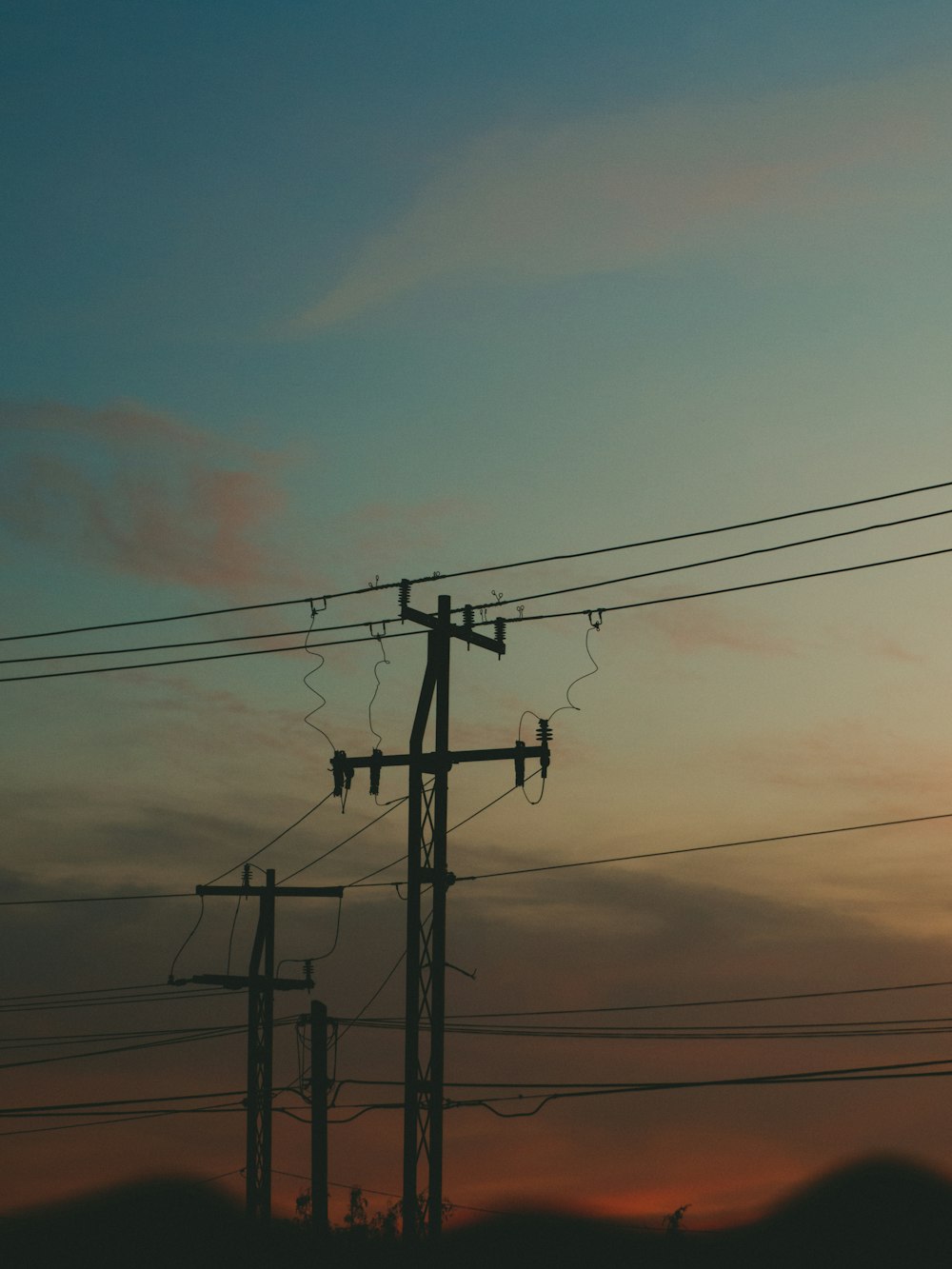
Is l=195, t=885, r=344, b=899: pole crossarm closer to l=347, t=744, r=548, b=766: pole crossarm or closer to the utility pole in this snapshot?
the utility pole

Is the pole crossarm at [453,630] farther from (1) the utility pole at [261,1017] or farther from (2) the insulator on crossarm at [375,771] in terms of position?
(1) the utility pole at [261,1017]

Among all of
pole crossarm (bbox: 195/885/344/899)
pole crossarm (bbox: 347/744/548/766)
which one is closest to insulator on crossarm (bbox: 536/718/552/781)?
pole crossarm (bbox: 347/744/548/766)

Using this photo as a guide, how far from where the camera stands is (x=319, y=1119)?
3241 centimetres

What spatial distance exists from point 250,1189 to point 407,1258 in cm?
1316

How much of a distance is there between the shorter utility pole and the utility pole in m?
2.57

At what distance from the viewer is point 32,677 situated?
29.2m

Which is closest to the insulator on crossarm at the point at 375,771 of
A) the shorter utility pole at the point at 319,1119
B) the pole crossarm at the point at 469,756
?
the pole crossarm at the point at 469,756

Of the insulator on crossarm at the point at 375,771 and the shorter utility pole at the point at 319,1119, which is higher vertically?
the insulator on crossarm at the point at 375,771

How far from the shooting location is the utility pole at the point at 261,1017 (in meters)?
35.2

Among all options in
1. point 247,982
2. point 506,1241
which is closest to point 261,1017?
point 247,982

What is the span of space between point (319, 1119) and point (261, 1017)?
424cm

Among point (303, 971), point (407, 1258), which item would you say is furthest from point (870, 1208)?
point (407, 1258)

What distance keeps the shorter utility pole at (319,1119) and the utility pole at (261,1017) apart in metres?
2.57

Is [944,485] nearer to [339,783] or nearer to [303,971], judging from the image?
[339,783]
